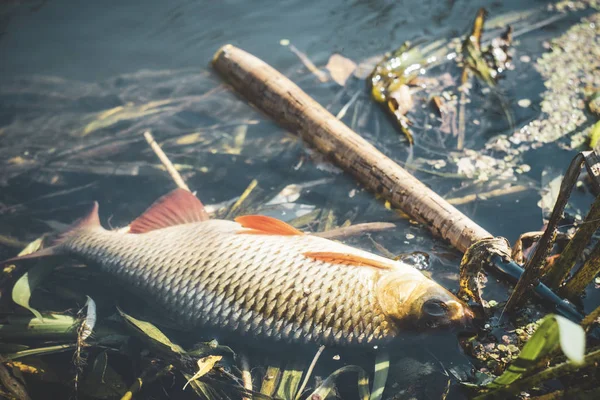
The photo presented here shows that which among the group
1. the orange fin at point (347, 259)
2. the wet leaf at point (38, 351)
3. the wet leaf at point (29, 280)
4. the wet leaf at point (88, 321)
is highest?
the orange fin at point (347, 259)

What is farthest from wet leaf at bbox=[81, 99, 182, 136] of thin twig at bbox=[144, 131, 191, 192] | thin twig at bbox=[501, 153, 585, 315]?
thin twig at bbox=[501, 153, 585, 315]

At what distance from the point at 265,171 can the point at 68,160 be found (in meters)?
1.81

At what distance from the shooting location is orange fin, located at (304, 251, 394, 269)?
103 inches

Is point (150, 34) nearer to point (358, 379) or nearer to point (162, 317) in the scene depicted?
point (162, 317)

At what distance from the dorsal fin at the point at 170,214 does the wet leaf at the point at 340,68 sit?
1.99 meters

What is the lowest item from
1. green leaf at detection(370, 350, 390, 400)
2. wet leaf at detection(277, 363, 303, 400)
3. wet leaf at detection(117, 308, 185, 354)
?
wet leaf at detection(117, 308, 185, 354)

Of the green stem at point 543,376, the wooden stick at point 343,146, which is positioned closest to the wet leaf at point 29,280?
the wooden stick at point 343,146

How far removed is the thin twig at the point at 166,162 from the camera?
150 inches

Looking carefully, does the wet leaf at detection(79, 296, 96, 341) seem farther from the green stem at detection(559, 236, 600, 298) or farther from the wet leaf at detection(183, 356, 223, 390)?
the green stem at detection(559, 236, 600, 298)

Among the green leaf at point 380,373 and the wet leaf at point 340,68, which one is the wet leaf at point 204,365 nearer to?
the green leaf at point 380,373

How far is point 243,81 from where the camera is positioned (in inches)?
167

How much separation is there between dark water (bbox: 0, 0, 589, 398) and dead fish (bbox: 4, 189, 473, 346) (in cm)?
27

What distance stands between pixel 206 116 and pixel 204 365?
260 cm

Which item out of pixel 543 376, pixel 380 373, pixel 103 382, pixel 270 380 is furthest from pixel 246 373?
pixel 543 376
